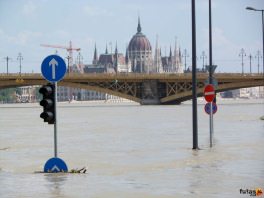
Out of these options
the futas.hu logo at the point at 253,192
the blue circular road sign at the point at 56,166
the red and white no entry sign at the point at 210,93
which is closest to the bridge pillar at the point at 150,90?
the red and white no entry sign at the point at 210,93

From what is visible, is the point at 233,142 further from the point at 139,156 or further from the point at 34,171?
the point at 34,171

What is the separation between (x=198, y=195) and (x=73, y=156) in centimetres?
1233

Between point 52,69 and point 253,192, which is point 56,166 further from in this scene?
point 253,192

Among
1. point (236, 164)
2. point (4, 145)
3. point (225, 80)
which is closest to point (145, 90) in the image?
point (225, 80)

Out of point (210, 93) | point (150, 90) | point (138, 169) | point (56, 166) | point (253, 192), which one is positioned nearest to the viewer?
point (253, 192)

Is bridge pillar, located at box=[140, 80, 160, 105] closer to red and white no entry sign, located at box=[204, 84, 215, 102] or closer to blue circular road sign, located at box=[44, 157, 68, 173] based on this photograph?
red and white no entry sign, located at box=[204, 84, 215, 102]

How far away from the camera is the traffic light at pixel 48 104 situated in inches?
797

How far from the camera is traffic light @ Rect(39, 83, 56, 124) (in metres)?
20.2

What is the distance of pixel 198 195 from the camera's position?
15.5 meters

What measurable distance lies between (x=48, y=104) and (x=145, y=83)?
118 metres

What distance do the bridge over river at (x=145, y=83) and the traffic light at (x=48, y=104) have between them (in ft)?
344

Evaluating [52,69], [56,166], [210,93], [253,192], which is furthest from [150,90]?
[253,192]

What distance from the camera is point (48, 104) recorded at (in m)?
20.2

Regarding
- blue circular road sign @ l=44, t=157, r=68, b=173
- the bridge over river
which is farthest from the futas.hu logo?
the bridge over river
